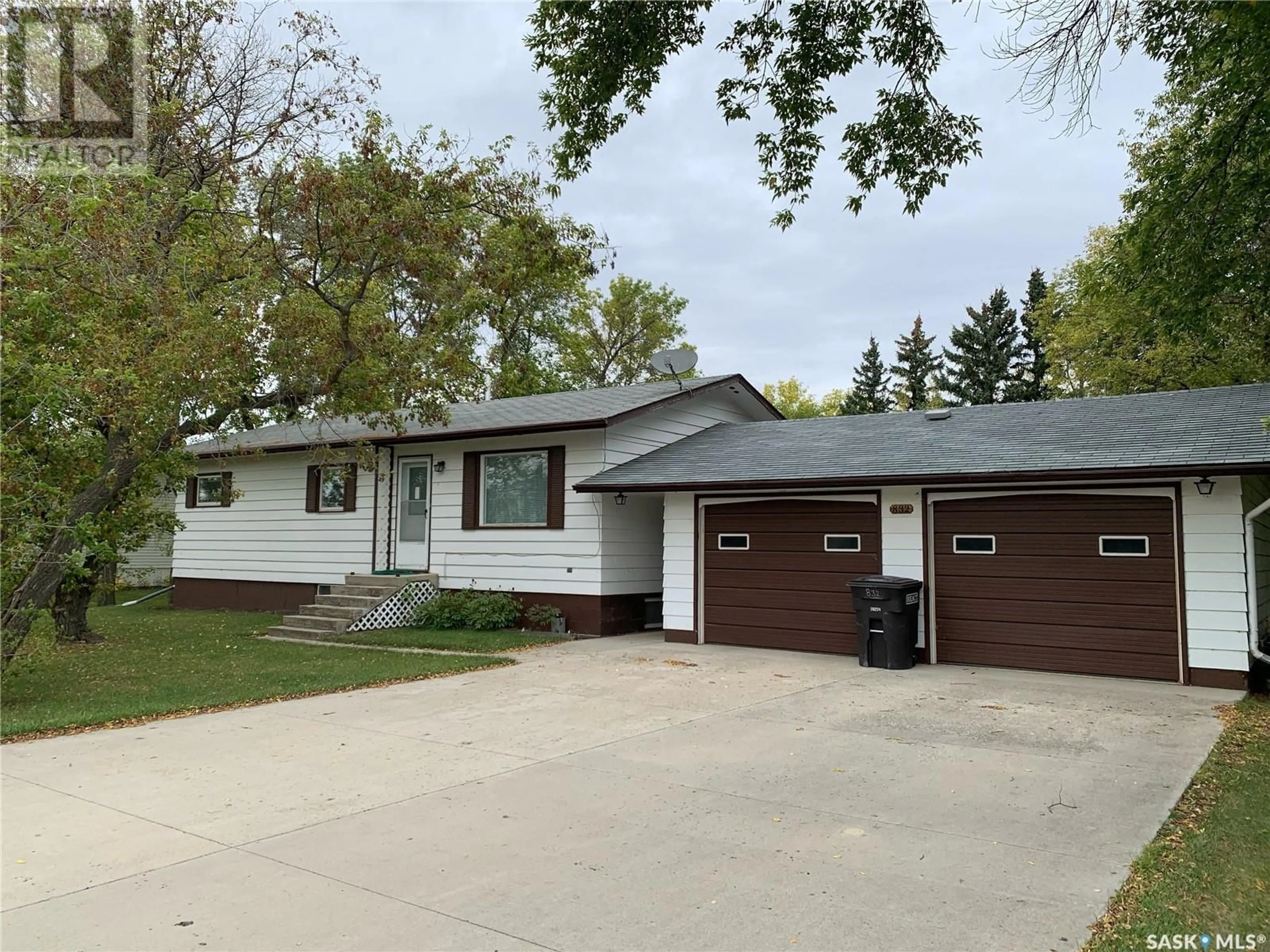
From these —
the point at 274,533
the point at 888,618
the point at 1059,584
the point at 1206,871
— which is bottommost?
the point at 1206,871

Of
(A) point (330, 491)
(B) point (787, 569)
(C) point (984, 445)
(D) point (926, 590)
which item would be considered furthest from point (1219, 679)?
(A) point (330, 491)

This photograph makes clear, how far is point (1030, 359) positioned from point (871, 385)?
28.0ft

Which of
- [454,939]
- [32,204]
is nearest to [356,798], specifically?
[454,939]

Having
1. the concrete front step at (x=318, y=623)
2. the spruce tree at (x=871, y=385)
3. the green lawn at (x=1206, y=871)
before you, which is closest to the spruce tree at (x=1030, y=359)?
the spruce tree at (x=871, y=385)

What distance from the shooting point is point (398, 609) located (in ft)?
45.9

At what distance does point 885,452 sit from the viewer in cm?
1120

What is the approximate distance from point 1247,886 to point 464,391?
41.8 feet

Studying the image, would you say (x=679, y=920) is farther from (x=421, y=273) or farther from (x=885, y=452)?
(x=421, y=273)

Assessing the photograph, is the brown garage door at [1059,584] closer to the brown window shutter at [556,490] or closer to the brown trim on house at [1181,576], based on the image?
the brown trim on house at [1181,576]

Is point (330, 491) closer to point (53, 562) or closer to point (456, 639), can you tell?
point (456, 639)

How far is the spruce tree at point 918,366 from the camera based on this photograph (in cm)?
4634

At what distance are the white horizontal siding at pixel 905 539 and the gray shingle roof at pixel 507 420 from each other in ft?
14.2

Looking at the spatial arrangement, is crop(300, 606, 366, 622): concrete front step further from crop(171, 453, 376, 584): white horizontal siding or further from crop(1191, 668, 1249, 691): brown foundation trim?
crop(1191, 668, 1249, 691): brown foundation trim

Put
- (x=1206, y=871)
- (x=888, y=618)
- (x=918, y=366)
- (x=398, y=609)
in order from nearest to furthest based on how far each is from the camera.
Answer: (x=1206, y=871), (x=888, y=618), (x=398, y=609), (x=918, y=366)
